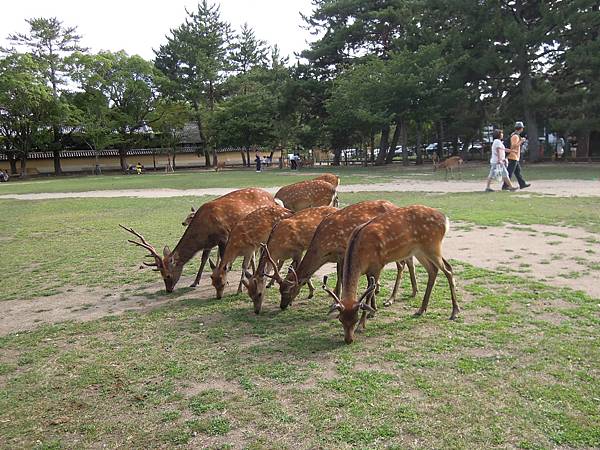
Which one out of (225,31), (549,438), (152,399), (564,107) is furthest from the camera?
(225,31)

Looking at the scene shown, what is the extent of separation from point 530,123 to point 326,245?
27.2 metres

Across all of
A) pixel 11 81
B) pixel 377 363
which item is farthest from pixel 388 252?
pixel 11 81

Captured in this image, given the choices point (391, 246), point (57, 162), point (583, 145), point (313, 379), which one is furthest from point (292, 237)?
→ point (57, 162)

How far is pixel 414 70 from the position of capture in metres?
30.1

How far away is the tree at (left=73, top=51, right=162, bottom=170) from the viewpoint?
1908 inches

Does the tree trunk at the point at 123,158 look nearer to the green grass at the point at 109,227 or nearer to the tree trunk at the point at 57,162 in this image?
the tree trunk at the point at 57,162

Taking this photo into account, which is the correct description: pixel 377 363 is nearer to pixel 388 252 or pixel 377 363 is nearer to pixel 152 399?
pixel 388 252

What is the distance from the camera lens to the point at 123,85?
163ft

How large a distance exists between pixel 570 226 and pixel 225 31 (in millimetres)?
52758

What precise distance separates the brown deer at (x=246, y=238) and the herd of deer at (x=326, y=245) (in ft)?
0.04

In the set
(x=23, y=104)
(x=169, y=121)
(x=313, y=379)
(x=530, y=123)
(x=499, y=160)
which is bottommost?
(x=313, y=379)

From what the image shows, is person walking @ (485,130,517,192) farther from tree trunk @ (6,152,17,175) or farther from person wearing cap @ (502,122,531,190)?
tree trunk @ (6,152,17,175)

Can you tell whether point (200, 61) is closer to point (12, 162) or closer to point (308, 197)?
point (12, 162)

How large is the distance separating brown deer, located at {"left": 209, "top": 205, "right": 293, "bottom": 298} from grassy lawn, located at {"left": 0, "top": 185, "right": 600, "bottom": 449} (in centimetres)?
32
